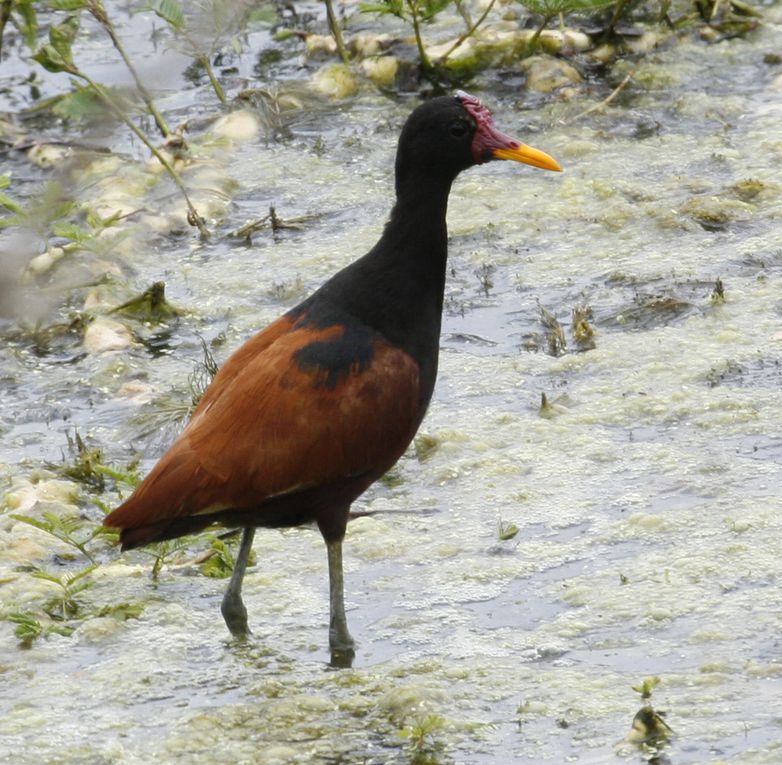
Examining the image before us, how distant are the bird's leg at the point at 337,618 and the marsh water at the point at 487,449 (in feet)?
0.15

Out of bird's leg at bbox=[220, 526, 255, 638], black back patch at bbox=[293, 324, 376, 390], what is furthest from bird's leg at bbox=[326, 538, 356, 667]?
black back patch at bbox=[293, 324, 376, 390]

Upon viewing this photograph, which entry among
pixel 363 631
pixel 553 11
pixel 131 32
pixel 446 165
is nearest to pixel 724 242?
pixel 553 11

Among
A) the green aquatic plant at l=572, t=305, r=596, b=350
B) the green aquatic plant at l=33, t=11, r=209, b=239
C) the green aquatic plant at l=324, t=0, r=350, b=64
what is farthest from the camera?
the green aquatic plant at l=324, t=0, r=350, b=64

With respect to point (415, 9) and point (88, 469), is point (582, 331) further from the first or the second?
point (415, 9)

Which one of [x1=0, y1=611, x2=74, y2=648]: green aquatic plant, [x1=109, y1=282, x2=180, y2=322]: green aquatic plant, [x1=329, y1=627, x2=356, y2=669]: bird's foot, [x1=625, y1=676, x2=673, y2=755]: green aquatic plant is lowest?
[x1=109, y1=282, x2=180, y2=322]: green aquatic plant

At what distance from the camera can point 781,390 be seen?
5.44 metres

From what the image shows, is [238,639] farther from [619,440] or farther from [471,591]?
[619,440]

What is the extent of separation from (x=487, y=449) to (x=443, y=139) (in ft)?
4.07

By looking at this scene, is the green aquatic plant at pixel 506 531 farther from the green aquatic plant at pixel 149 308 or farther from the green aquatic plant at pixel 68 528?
the green aquatic plant at pixel 149 308

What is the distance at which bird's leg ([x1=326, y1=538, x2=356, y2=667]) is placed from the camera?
4258 mm

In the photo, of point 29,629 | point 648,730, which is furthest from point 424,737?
point 29,629

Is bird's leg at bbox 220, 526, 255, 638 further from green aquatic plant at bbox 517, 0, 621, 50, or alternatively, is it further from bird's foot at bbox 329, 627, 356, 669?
green aquatic plant at bbox 517, 0, 621, 50

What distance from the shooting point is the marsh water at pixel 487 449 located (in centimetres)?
389

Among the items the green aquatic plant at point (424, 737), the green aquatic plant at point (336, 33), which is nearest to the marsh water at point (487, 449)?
the green aquatic plant at point (424, 737)
